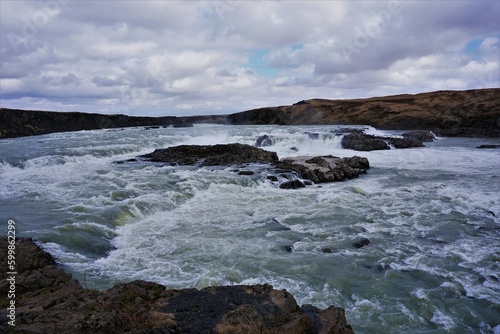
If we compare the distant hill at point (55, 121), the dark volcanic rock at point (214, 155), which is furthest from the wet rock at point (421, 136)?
the distant hill at point (55, 121)

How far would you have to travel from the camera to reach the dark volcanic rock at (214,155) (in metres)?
18.9

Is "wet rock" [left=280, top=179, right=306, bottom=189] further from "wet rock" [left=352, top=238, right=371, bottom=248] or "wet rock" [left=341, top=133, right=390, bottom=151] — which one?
"wet rock" [left=341, top=133, right=390, bottom=151]

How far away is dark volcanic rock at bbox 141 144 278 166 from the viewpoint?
18.9 metres

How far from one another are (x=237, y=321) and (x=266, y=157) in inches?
640

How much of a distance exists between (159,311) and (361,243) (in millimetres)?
5460

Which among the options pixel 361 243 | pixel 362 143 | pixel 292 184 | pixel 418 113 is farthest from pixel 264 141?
pixel 418 113

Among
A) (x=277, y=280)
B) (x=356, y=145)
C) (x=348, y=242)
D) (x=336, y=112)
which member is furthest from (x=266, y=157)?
(x=336, y=112)

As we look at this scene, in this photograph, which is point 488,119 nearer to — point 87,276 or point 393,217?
point 393,217

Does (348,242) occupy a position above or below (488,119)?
below

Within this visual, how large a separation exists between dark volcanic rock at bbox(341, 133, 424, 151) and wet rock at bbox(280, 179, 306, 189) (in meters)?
13.0

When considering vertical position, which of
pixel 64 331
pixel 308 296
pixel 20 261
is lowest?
pixel 308 296

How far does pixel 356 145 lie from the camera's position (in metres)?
26.8

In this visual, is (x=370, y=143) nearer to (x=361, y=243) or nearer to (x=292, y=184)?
(x=292, y=184)

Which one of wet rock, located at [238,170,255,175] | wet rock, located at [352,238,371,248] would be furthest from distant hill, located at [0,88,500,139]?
wet rock, located at [352,238,371,248]
